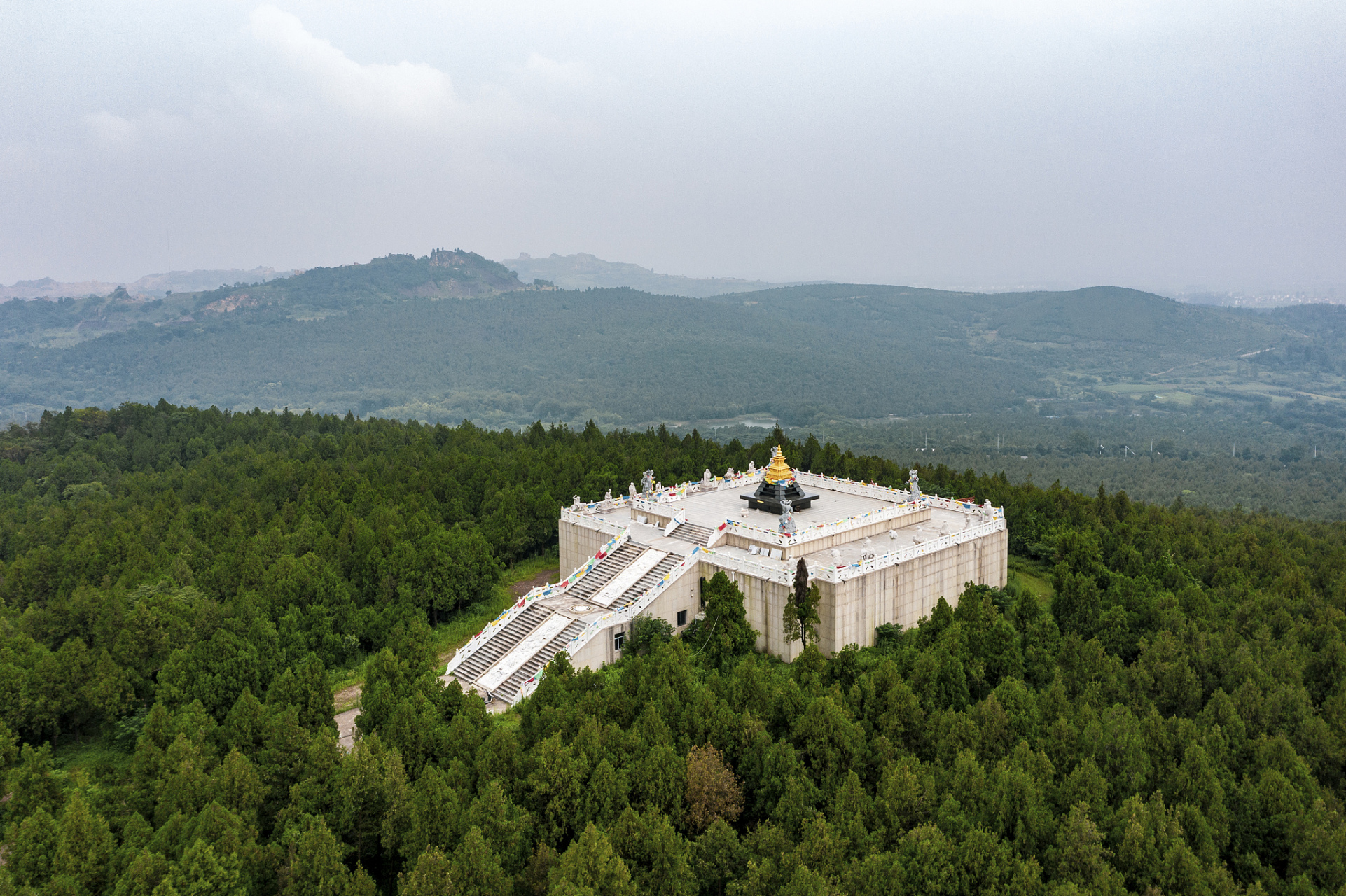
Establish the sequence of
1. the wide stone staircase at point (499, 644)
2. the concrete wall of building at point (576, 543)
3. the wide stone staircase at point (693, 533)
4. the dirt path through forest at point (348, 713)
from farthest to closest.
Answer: the concrete wall of building at point (576, 543), the wide stone staircase at point (693, 533), the wide stone staircase at point (499, 644), the dirt path through forest at point (348, 713)

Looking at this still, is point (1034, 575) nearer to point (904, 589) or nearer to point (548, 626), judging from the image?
point (904, 589)

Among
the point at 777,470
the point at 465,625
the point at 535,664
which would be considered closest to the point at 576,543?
the point at 465,625

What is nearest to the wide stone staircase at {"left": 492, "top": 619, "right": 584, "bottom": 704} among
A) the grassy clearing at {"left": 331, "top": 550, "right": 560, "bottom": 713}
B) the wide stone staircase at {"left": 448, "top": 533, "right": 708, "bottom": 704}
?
the wide stone staircase at {"left": 448, "top": 533, "right": 708, "bottom": 704}

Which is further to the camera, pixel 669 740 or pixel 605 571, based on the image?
pixel 605 571

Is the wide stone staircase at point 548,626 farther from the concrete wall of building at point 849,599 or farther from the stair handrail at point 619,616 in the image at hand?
the concrete wall of building at point 849,599

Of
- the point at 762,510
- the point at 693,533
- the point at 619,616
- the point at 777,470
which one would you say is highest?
the point at 777,470

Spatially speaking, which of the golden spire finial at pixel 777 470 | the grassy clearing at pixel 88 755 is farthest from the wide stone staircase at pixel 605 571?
the grassy clearing at pixel 88 755

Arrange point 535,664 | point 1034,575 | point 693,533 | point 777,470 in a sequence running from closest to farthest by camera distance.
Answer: point 535,664
point 693,533
point 777,470
point 1034,575
